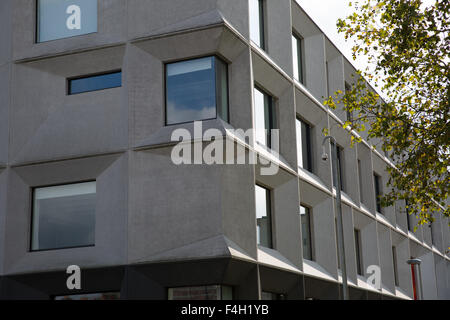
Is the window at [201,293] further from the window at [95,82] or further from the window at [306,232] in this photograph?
the window at [306,232]

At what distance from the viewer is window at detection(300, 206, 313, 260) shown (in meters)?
25.4

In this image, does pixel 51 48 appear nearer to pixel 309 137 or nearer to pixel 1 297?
pixel 1 297

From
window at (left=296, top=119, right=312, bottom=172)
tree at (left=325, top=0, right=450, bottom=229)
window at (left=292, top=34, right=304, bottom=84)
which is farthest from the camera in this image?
→ window at (left=292, top=34, right=304, bottom=84)

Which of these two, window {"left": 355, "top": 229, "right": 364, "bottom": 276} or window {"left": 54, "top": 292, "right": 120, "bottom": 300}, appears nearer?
window {"left": 54, "top": 292, "right": 120, "bottom": 300}

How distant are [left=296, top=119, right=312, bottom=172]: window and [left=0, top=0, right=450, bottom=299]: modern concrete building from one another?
372 centimetres

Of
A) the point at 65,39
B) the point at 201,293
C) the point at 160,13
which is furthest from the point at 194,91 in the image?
the point at 201,293

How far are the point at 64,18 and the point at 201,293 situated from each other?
10.2 metres

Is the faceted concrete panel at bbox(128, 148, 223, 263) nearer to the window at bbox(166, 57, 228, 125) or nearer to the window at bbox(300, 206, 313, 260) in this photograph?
the window at bbox(166, 57, 228, 125)

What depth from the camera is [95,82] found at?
66.5 ft

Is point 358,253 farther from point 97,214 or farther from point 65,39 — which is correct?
point 65,39

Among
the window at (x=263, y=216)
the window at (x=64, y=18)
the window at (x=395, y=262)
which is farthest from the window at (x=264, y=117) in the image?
the window at (x=395, y=262)

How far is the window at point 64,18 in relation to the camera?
68.0ft

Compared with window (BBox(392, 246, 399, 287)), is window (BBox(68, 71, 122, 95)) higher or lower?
higher

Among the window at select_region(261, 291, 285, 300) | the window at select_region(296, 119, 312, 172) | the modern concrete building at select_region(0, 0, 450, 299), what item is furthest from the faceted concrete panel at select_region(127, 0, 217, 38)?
the window at select_region(296, 119, 312, 172)
